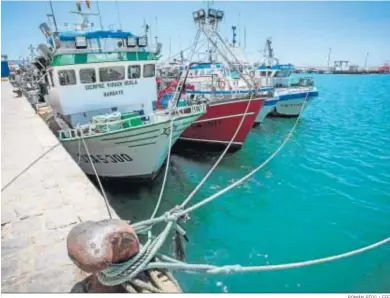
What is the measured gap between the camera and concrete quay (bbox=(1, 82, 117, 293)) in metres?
2.65

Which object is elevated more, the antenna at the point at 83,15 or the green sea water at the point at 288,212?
the antenna at the point at 83,15

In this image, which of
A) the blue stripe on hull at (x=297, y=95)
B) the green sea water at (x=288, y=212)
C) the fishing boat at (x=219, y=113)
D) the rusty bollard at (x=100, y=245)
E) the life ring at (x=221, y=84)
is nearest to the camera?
the rusty bollard at (x=100, y=245)

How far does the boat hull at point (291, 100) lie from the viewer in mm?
20078

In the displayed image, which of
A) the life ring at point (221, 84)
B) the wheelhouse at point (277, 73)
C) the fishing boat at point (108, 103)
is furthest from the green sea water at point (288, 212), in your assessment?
the wheelhouse at point (277, 73)

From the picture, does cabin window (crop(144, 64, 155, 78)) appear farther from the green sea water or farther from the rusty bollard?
A: the rusty bollard

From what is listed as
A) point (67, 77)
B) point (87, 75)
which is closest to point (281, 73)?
point (87, 75)

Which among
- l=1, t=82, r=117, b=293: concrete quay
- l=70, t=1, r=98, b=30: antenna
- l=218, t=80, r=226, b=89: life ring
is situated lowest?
l=1, t=82, r=117, b=293: concrete quay

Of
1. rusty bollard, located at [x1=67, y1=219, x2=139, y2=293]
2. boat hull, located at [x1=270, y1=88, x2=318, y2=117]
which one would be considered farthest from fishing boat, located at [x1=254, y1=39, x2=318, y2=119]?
rusty bollard, located at [x1=67, y1=219, x2=139, y2=293]

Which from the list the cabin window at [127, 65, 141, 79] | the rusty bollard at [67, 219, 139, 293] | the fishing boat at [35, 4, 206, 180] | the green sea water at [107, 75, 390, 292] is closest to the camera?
the rusty bollard at [67, 219, 139, 293]

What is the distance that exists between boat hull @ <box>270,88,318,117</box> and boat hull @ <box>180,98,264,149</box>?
8.75 metres

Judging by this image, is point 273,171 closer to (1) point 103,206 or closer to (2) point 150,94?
(2) point 150,94

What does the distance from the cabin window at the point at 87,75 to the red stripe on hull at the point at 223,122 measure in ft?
16.3

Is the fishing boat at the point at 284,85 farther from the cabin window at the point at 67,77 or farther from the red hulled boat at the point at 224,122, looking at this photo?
the cabin window at the point at 67,77

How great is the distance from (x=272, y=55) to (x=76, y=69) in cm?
1846
